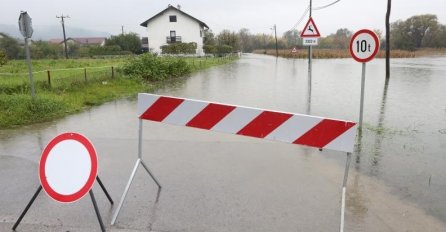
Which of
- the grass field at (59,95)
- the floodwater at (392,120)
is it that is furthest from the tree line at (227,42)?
the floodwater at (392,120)

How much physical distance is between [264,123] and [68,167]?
6.43ft

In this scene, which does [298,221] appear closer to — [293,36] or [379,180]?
[379,180]

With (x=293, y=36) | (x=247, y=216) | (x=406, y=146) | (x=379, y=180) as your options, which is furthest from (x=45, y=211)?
(x=293, y=36)

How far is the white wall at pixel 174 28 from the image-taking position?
6259 centimetres

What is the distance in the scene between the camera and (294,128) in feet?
12.4

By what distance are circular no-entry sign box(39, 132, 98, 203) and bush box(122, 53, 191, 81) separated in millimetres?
14646

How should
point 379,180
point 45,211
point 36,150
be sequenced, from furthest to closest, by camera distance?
point 36,150
point 379,180
point 45,211

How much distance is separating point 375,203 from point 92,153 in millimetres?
3261

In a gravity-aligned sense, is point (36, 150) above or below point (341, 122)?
below

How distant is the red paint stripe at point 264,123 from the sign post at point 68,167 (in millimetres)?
1566

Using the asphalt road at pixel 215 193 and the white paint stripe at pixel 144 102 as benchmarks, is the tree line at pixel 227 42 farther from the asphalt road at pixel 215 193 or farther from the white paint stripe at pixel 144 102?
the white paint stripe at pixel 144 102

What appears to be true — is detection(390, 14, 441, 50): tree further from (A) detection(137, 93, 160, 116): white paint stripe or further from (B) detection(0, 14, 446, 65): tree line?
(A) detection(137, 93, 160, 116): white paint stripe

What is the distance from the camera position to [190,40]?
6331 cm

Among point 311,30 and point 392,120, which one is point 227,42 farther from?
point 392,120
